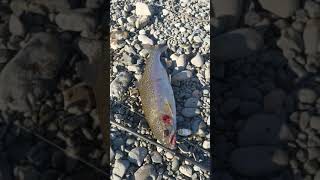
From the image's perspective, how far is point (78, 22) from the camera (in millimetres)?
2002

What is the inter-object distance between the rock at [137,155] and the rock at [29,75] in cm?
46

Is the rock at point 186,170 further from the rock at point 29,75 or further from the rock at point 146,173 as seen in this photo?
the rock at point 29,75

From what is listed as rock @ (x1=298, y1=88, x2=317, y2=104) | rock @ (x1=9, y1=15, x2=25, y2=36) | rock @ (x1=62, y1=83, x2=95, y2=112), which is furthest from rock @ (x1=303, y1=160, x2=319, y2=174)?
rock @ (x1=9, y1=15, x2=25, y2=36)

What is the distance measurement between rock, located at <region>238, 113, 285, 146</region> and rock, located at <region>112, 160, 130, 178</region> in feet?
1.53

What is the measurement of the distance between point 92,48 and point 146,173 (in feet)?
1.88

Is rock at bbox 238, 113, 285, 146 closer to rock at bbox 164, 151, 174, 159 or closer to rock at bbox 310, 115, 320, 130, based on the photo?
rock at bbox 310, 115, 320, 130

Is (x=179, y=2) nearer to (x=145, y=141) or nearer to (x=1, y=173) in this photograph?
(x=145, y=141)

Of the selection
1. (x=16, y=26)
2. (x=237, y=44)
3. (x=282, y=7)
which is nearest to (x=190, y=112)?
(x=237, y=44)

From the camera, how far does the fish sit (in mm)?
1766

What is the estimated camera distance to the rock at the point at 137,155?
1.80m

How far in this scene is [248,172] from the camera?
6.16 feet

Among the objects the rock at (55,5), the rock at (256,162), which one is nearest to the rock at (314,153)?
the rock at (256,162)

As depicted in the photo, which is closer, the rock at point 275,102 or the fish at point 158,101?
the fish at point 158,101

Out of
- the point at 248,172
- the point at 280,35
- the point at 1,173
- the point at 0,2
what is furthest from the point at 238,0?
the point at 1,173
